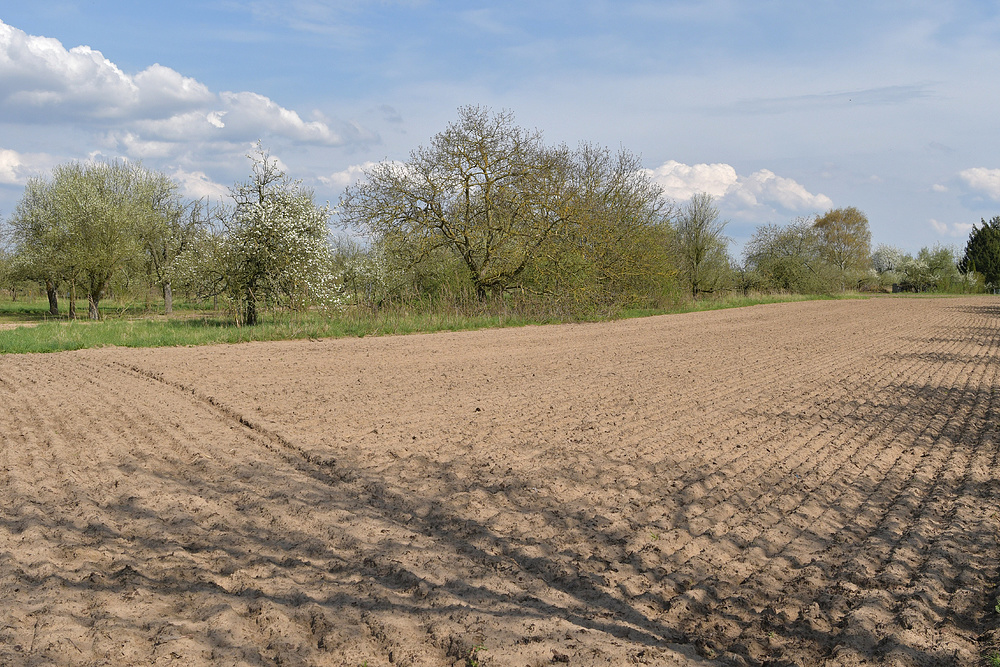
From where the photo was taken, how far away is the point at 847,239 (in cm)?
7875

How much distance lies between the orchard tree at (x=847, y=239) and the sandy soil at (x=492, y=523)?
70.8 metres

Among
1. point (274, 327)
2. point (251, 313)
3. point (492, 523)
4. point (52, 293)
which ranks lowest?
point (492, 523)

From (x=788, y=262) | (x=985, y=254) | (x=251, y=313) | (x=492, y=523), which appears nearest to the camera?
(x=492, y=523)

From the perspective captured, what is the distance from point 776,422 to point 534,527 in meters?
4.58

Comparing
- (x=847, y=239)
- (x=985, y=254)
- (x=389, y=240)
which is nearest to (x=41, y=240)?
(x=389, y=240)

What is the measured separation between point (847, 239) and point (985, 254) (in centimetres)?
1383

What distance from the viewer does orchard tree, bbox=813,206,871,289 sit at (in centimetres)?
7412

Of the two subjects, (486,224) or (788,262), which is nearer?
(486,224)

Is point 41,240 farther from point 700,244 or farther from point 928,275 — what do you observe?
point 928,275

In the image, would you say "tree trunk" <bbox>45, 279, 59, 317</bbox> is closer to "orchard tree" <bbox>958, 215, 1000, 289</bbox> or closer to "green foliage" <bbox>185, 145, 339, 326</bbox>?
"green foliage" <bbox>185, 145, 339, 326</bbox>

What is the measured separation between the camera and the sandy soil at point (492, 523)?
349 cm

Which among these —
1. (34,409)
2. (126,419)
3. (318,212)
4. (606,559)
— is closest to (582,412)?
(606,559)

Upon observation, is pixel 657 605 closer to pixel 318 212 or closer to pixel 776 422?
pixel 776 422

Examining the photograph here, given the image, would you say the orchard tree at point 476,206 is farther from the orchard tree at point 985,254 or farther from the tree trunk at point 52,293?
the orchard tree at point 985,254
